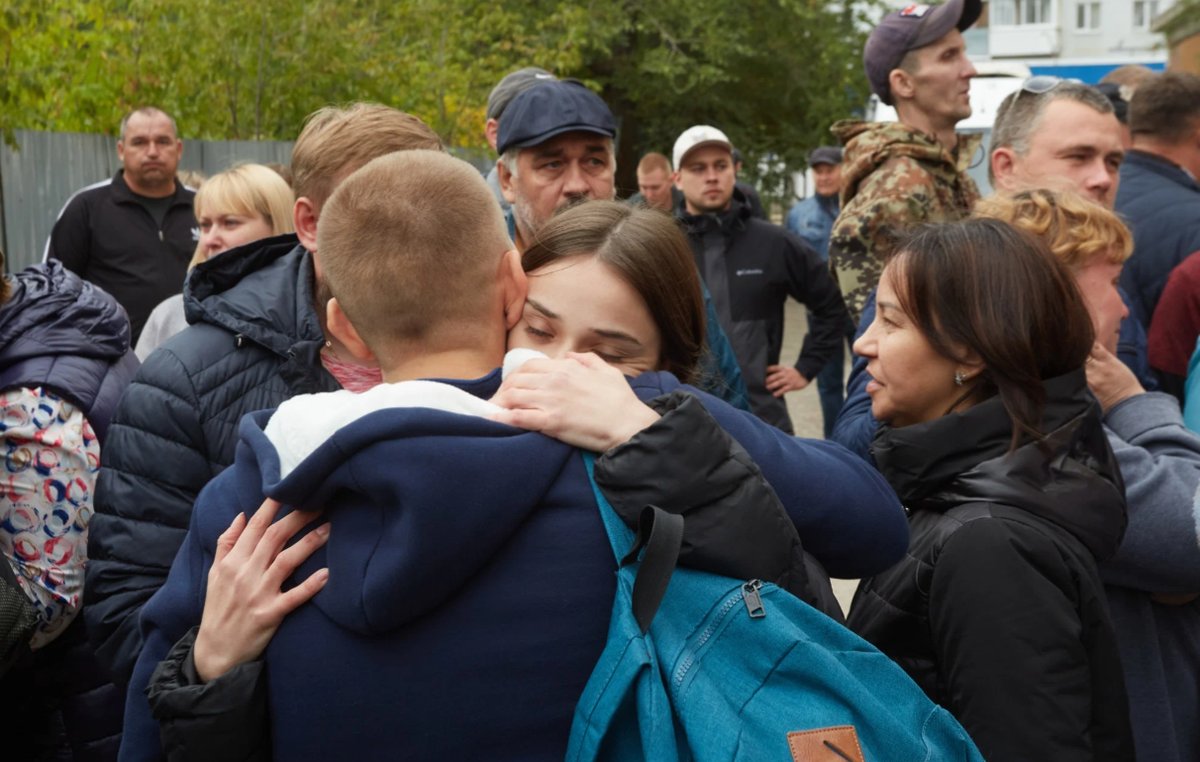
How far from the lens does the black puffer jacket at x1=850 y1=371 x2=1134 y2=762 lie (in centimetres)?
198

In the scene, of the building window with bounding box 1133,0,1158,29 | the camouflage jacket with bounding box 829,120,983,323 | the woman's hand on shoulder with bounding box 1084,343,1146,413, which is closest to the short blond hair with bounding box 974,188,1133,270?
the woman's hand on shoulder with bounding box 1084,343,1146,413

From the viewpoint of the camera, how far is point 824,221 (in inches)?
408

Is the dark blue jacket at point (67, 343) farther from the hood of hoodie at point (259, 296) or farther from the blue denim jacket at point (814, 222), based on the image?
the blue denim jacket at point (814, 222)

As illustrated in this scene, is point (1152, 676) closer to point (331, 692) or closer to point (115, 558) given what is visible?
point (331, 692)

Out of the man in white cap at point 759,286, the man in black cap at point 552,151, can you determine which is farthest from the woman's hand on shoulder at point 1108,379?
the man in white cap at point 759,286

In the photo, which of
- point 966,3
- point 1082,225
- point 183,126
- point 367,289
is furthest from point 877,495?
point 183,126

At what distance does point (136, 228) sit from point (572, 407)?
20.8 feet

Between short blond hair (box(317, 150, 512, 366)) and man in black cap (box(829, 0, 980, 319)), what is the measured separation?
7.78 ft

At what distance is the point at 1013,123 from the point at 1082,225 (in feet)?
4.43

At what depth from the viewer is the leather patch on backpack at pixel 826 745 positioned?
1300mm

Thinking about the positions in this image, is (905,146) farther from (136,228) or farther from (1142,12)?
(1142,12)

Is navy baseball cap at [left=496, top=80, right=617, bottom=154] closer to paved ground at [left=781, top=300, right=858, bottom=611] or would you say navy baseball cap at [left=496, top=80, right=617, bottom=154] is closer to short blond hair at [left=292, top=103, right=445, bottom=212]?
short blond hair at [left=292, top=103, right=445, bottom=212]

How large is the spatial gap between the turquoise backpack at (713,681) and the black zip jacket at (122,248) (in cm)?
616

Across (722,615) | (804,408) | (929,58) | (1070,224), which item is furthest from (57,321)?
(804,408)
